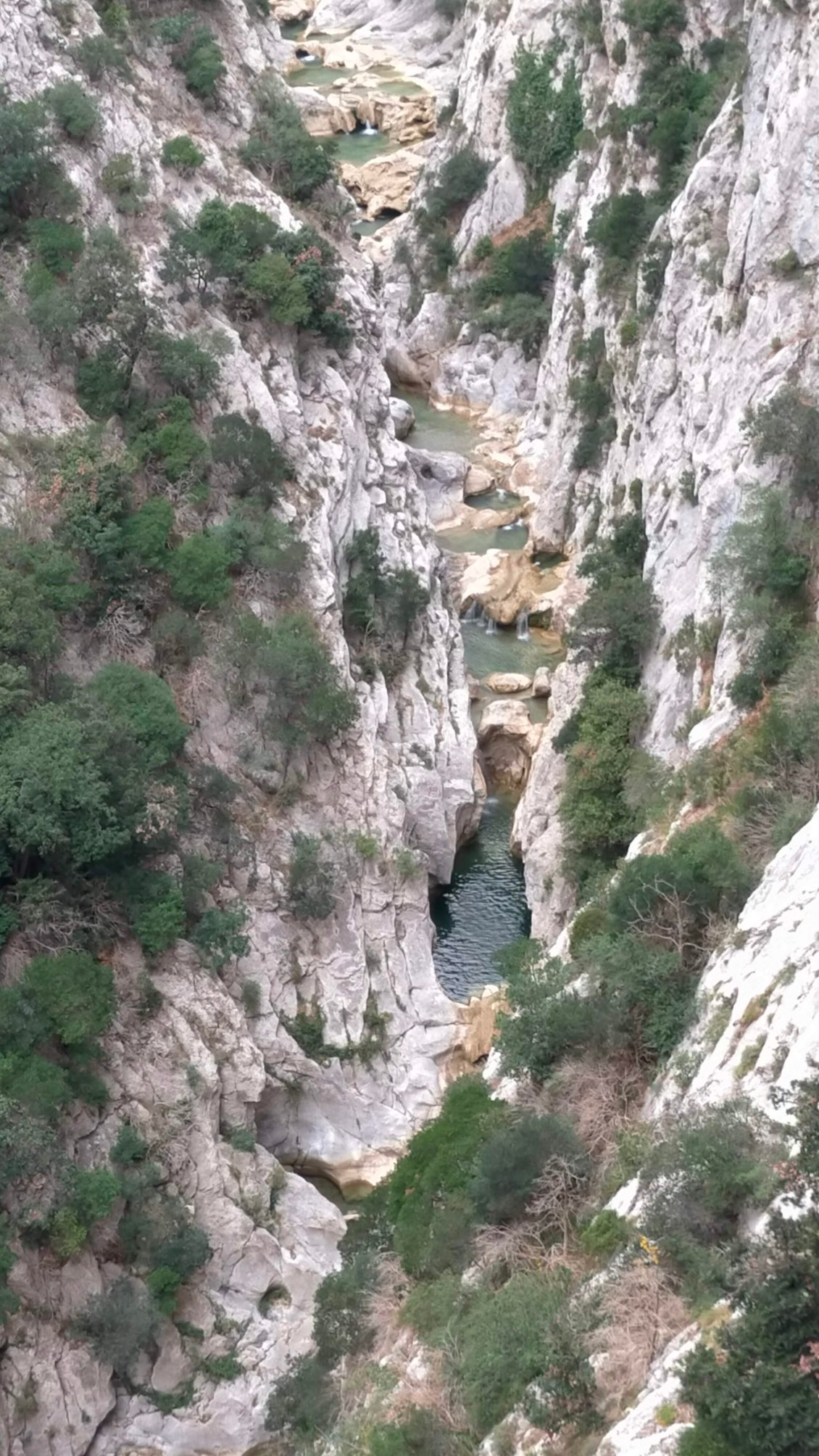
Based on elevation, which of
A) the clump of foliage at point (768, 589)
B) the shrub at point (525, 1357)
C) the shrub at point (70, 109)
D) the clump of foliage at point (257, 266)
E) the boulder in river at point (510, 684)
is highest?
the shrub at point (70, 109)

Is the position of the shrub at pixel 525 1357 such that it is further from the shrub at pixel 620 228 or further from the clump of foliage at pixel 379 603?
the shrub at pixel 620 228

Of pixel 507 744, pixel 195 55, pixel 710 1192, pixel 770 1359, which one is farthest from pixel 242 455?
pixel 770 1359

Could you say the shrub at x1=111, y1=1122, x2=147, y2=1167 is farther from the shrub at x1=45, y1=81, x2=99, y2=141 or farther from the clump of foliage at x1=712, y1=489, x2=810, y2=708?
the shrub at x1=45, y1=81, x2=99, y2=141

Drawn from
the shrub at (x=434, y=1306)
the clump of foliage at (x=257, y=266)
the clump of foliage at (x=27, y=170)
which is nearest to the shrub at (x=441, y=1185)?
the shrub at (x=434, y=1306)

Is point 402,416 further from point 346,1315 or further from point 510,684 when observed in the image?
point 346,1315

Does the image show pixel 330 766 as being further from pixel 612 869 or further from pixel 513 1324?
pixel 513 1324

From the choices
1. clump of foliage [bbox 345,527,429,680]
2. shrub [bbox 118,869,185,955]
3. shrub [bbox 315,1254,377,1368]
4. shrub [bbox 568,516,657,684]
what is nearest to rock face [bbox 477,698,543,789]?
shrub [bbox 568,516,657,684]
